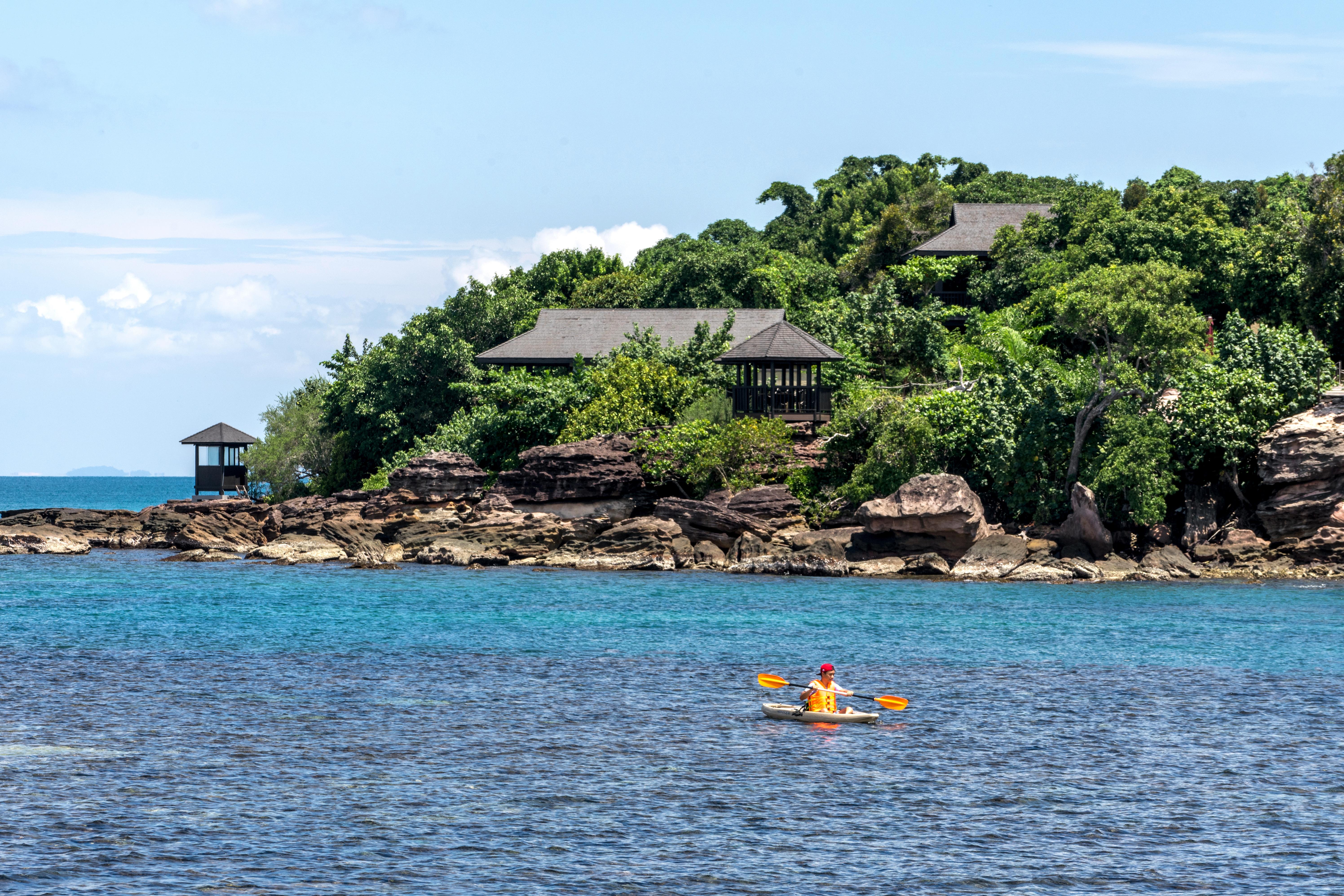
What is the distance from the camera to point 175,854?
50.1 ft

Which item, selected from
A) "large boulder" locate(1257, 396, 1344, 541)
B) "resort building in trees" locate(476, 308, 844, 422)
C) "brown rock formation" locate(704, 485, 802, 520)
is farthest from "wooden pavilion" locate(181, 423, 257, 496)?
"large boulder" locate(1257, 396, 1344, 541)

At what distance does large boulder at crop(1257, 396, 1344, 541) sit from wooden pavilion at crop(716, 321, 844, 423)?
1881 cm

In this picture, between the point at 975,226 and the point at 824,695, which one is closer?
the point at 824,695

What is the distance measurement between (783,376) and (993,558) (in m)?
15.7

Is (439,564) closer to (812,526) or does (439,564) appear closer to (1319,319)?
(812,526)

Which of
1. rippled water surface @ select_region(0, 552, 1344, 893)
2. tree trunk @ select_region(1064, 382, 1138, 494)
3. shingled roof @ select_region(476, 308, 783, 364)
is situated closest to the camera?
rippled water surface @ select_region(0, 552, 1344, 893)

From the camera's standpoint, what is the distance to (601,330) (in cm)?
6806

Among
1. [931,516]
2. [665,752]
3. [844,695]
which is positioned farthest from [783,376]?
[665,752]

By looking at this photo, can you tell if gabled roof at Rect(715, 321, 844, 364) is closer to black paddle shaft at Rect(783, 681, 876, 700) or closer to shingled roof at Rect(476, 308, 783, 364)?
shingled roof at Rect(476, 308, 783, 364)

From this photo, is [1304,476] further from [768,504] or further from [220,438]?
[220,438]

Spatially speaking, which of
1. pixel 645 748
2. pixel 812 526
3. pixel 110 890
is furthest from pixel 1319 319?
pixel 110 890

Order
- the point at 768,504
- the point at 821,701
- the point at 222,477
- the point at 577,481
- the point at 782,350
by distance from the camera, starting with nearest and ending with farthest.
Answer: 1. the point at 821,701
2. the point at 768,504
3. the point at 577,481
4. the point at 782,350
5. the point at 222,477

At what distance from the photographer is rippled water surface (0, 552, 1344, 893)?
1508 centimetres

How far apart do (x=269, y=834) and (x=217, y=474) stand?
6494 centimetres
